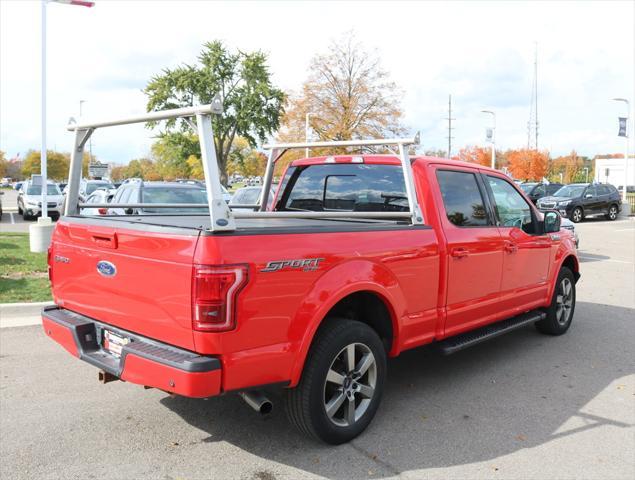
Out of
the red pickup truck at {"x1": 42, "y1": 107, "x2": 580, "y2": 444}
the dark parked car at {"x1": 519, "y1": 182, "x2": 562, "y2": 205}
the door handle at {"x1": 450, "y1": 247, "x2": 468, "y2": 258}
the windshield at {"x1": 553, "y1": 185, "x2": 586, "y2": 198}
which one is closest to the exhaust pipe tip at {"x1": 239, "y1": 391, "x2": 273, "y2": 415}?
the red pickup truck at {"x1": 42, "y1": 107, "x2": 580, "y2": 444}

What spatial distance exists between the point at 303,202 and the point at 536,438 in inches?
111

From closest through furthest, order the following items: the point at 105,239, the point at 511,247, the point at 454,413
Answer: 1. the point at 105,239
2. the point at 454,413
3. the point at 511,247

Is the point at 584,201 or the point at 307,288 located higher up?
the point at 584,201

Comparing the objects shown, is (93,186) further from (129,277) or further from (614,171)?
(614,171)

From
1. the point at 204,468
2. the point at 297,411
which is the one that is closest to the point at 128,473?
the point at 204,468

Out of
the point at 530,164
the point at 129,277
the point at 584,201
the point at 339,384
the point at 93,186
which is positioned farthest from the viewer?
the point at 530,164

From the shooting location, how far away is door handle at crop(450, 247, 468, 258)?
4.60 metres

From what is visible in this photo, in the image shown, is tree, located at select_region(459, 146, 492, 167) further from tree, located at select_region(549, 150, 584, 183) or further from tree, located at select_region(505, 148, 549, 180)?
tree, located at select_region(549, 150, 584, 183)

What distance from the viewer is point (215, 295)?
304 centimetres

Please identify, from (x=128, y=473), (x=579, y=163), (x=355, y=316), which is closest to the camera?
(x=128, y=473)

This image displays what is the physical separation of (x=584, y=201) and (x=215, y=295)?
26.9 m

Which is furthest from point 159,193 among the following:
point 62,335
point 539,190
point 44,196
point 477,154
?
point 477,154

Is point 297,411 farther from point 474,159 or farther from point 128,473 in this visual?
point 474,159

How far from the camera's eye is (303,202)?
545 centimetres
